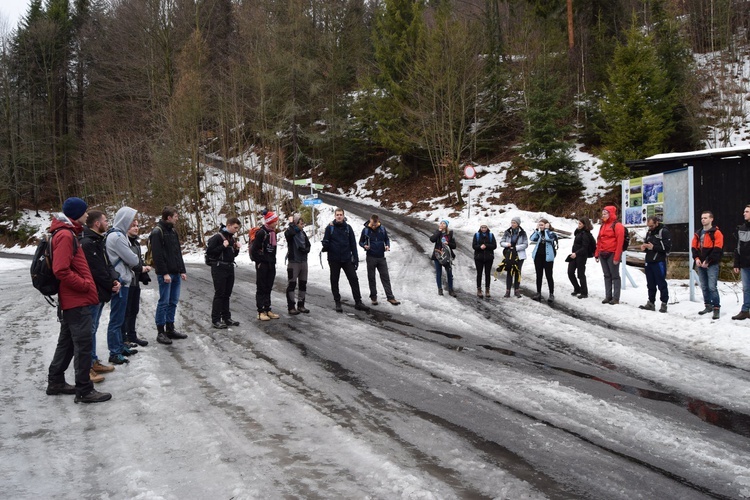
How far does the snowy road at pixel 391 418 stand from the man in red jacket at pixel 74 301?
8.5 inches

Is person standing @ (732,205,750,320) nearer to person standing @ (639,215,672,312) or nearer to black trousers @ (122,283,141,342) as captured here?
person standing @ (639,215,672,312)

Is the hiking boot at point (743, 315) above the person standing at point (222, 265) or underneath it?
underneath

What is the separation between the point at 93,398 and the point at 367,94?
106 feet

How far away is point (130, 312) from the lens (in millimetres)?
7375

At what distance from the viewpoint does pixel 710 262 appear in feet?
28.1

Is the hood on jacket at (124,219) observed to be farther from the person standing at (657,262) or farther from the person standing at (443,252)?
the person standing at (657,262)

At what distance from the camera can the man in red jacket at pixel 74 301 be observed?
16.4ft

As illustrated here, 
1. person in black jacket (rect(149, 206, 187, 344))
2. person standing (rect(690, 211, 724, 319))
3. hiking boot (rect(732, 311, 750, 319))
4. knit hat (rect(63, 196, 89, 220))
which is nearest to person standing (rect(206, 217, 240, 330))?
person in black jacket (rect(149, 206, 187, 344))

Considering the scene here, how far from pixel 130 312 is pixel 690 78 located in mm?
28550

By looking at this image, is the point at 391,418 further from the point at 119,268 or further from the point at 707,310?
the point at 707,310

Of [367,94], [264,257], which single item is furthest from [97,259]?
[367,94]

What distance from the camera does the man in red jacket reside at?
16.4ft

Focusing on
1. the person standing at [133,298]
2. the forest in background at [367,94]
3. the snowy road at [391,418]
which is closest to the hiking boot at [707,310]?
the snowy road at [391,418]

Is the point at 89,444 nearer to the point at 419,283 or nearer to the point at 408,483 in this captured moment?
the point at 408,483
